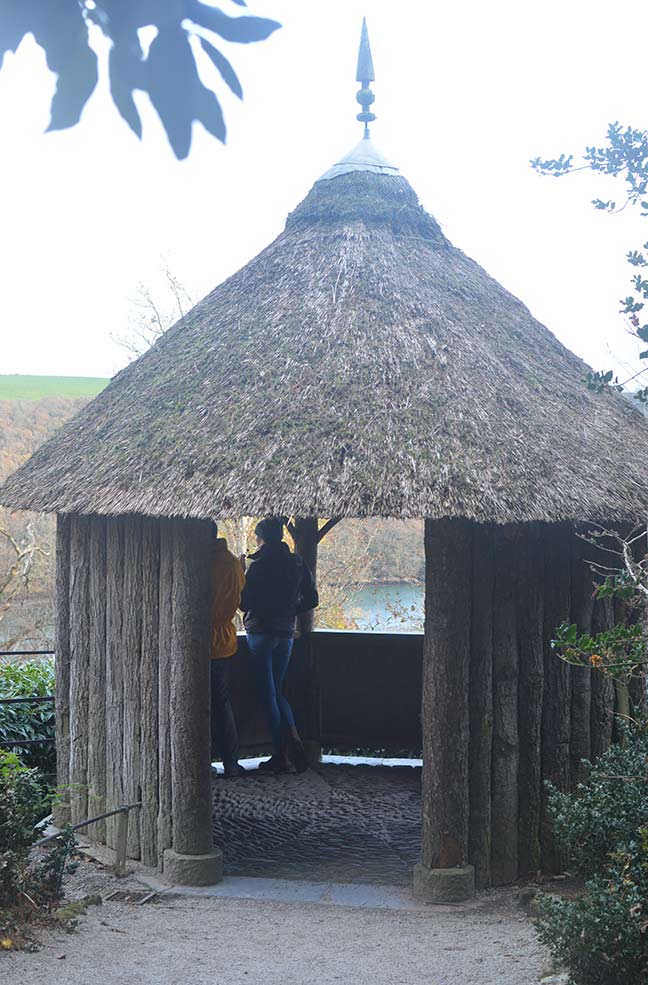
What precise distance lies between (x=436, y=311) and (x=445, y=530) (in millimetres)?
1704

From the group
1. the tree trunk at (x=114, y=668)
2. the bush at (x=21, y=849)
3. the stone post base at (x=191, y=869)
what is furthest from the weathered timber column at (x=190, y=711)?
the bush at (x=21, y=849)

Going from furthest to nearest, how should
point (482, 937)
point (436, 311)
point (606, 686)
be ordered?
point (436, 311)
point (606, 686)
point (482, 937)

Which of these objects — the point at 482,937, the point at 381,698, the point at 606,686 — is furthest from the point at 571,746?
the point at 381,698

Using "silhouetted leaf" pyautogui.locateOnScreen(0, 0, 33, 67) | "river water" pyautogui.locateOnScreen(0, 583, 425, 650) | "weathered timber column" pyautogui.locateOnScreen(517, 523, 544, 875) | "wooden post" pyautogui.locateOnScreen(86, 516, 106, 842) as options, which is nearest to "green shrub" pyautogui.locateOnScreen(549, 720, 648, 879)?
"weathered timber column" pyautogui.locateOnScreen(517, 523, 544, 875)

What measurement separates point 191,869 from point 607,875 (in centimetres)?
254

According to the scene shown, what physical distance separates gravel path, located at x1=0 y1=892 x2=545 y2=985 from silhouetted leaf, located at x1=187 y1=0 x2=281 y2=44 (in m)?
4.24

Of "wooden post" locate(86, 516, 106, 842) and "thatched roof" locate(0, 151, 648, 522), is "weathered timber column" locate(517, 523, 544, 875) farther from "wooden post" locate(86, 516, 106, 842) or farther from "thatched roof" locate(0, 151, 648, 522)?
"wooden post" locate(86, 516, 106, 842)

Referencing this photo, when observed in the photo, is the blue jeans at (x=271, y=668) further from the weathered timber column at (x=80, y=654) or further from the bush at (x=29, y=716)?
the bush at (x=29, y=716)

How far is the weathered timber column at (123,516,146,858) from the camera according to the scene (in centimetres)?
695

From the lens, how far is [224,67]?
1836mm

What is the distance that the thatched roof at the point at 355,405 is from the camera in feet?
19.8

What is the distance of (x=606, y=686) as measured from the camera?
6.71 meters

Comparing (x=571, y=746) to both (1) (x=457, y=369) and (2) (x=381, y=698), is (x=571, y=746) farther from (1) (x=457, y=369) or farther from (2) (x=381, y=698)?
(2) (x=381, y=698)

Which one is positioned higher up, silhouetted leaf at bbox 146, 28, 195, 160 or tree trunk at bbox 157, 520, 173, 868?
silhouetted leaf at bbox 146, 28, 195, 160
